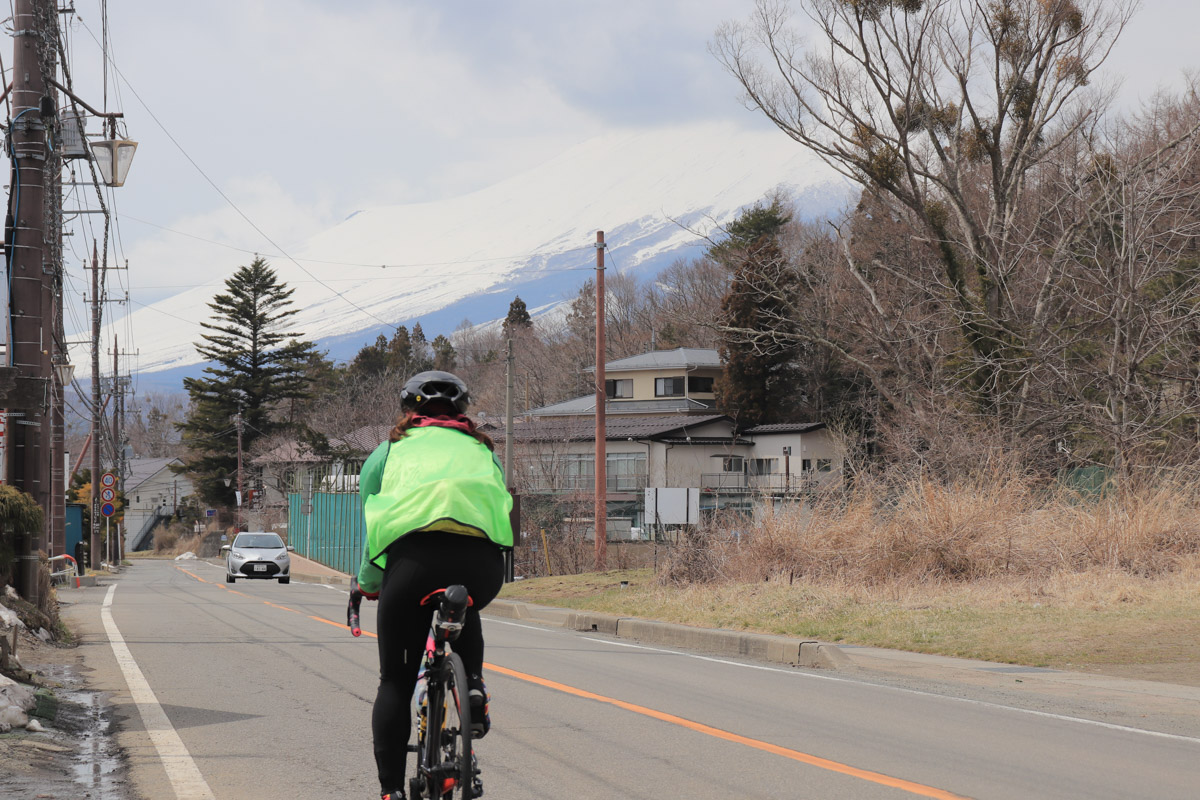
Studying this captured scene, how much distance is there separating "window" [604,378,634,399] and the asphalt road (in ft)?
170

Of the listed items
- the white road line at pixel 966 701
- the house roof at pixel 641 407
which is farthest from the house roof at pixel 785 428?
the white road line at pixel 966 701

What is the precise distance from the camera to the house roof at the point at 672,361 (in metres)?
62.3

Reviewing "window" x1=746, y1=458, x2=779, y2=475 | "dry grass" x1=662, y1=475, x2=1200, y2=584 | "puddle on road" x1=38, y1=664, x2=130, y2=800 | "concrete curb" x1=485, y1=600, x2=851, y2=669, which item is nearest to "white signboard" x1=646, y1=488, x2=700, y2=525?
"concrete curb" x1=485, y1=600, x2=851, y2=669

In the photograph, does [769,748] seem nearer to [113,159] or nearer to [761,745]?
[761,745]

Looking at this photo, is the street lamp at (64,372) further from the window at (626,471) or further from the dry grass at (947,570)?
the window at (626,471)

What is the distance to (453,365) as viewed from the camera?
109m

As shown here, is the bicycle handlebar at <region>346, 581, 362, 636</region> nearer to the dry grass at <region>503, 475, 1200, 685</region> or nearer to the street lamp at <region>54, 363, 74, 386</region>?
the dry grass at <region>503, 475, 1200, 685</region>

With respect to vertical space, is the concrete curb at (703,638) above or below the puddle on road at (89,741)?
below

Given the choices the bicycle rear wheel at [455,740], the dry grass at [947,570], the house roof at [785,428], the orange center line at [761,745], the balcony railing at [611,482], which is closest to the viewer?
the bicycle rear wheel at [455,740]

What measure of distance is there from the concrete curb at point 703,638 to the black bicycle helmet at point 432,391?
8.35m

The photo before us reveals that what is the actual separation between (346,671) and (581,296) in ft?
275

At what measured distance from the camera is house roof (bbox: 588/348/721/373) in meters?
62.3

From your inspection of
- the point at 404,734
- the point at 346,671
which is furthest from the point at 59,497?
the point at 404,734

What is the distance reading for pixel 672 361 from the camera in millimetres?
62969
